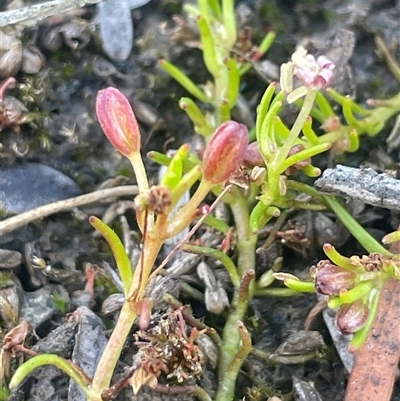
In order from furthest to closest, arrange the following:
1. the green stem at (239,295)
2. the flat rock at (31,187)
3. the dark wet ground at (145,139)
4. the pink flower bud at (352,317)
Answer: the flat rock at (31,187) → the dark wet ground at (145,139) → the green stem at (239,295) → the pink flower bud at (352,317)

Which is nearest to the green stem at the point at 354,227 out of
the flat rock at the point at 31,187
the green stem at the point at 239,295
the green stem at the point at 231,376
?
the green stem at the point at 239,295

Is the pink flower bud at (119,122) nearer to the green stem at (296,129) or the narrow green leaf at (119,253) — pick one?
the narrow green leaf at (119,253)

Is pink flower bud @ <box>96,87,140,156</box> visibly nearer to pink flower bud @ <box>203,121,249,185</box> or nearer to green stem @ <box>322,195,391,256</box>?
pink flower bud @ <box>203,121,249,185</box>

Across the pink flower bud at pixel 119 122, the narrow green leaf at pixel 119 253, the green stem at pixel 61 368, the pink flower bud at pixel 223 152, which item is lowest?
the green stem at pixel 61 368

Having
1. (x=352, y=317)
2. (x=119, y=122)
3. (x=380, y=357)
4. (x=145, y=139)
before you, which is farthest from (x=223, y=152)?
(x=145, y=139)

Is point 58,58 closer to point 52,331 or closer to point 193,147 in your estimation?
point 193,147

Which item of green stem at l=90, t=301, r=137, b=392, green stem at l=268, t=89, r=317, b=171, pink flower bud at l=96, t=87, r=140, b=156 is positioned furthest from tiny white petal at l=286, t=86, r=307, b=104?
green stem at l=90, t=301, r=137, b=392
